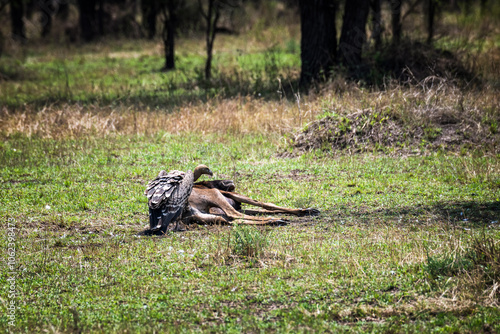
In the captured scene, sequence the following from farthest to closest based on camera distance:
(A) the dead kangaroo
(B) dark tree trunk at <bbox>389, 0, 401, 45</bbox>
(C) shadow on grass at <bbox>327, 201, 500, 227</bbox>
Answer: (B) dark tree trunk at <bbox>389, 0, 401, 45</bbox> → (A) the dead kangaroo → (C) shadow on grass at <bbox>327, 201, 500, 227</bbox>

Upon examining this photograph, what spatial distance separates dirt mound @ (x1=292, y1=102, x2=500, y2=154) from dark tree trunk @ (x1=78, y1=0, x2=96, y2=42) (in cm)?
2331

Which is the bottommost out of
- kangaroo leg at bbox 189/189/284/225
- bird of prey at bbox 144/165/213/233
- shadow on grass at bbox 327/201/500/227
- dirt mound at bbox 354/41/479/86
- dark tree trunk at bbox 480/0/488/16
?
shadow on grass at bbox 327/201/500/227

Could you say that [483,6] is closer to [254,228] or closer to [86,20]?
[86,20]

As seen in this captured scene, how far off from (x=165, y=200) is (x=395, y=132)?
547 centimetres

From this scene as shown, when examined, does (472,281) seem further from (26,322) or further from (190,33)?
(190,33)

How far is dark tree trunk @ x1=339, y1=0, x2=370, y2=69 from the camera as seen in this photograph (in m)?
14.4

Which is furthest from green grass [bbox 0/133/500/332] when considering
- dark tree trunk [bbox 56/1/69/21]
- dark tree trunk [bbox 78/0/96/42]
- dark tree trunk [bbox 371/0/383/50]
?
dark tree trunk [bbox 56/1/69/21]

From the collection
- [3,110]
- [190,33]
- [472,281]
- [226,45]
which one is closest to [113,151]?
[3,110]

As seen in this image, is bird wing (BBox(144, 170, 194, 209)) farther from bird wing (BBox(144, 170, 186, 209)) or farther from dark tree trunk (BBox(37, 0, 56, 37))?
dark tree trunk (BBox(37, 0, 56, 37))

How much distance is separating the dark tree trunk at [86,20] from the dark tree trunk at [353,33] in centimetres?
1952

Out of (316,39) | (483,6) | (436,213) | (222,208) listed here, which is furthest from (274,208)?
(483,6)

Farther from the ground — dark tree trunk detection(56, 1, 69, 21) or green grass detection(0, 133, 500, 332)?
dark tree trunk detection(56, 1, 69, 21)

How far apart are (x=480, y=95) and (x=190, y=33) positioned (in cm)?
1858

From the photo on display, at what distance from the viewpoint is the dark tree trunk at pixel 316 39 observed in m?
14.6
